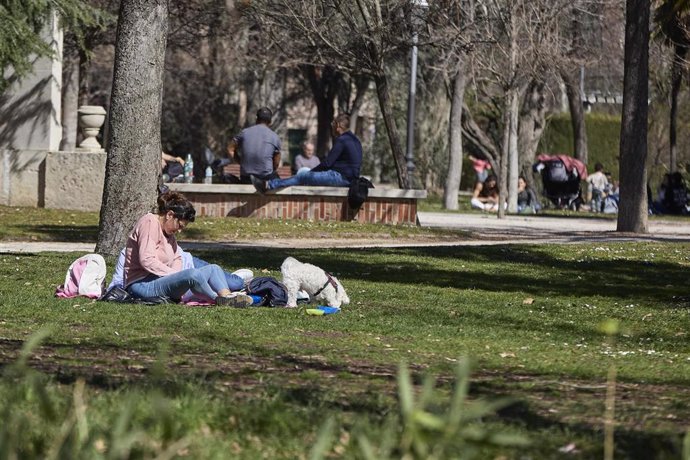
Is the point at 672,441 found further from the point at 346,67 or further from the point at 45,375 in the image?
the point at 346,67

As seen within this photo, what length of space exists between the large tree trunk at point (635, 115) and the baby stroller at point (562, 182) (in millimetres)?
13251

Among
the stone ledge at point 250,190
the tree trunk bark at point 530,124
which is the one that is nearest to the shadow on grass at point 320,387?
the stone ledge at point 250,190

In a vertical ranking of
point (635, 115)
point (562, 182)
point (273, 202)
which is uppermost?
point (635, 115)

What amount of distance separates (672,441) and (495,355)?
3.29 m

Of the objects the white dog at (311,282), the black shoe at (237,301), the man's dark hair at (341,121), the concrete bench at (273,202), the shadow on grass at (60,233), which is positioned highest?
the man's dark hair at (341,121)

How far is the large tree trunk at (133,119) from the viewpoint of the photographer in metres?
14.0

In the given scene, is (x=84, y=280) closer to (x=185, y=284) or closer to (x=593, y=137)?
(x=185, y=284)

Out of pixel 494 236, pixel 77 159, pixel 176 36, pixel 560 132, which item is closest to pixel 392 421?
pixel 494 236

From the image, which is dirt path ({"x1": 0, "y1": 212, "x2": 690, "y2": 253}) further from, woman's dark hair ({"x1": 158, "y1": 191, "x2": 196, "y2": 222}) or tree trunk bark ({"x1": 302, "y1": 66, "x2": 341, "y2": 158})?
tree trunk bark ({"x1": 302, "y1": 66, "x2": 341, "y2": 158})

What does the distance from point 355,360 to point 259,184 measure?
13195 millimetres

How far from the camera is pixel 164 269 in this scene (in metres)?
11.0

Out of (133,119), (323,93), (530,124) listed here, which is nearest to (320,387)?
(133,119)

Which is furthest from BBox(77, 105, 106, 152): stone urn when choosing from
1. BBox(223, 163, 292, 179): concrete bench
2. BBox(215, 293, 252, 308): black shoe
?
BBox(215, 293, 252, 308): black shoe

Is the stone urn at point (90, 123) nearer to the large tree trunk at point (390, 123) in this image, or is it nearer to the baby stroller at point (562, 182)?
the large tree trunk at point (390, 123)
